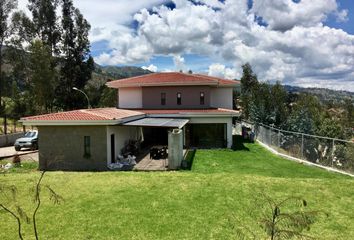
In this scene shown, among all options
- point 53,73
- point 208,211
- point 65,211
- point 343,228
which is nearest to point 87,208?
point 65,211

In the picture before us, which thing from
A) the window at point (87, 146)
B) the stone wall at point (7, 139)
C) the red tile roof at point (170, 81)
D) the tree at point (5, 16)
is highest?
the tree at point (5, 16)

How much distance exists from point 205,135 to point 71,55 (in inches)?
1167

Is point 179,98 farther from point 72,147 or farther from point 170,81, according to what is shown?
point 72,147

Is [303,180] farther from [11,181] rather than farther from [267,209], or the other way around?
[11,181]

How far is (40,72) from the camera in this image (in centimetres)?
4309

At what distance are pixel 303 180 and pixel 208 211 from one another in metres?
5.60

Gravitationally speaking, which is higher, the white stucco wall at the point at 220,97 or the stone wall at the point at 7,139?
the white stucco wall at the point at 220,97

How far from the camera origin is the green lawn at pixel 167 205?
8984mm

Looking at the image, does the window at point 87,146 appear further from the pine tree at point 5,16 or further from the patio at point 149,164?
the pine tree at point 5,16

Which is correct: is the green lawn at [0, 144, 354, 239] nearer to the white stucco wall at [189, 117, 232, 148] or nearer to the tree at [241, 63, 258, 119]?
the white stucco wall at [189, 117, 232, 148]

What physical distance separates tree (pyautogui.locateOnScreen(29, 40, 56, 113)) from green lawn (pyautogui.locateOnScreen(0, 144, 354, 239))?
29754mm

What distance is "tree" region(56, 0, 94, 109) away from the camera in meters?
50.6

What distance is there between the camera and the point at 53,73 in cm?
4609

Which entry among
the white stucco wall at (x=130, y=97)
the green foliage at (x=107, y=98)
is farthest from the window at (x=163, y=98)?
the green foliage at (x=107, y=98)
